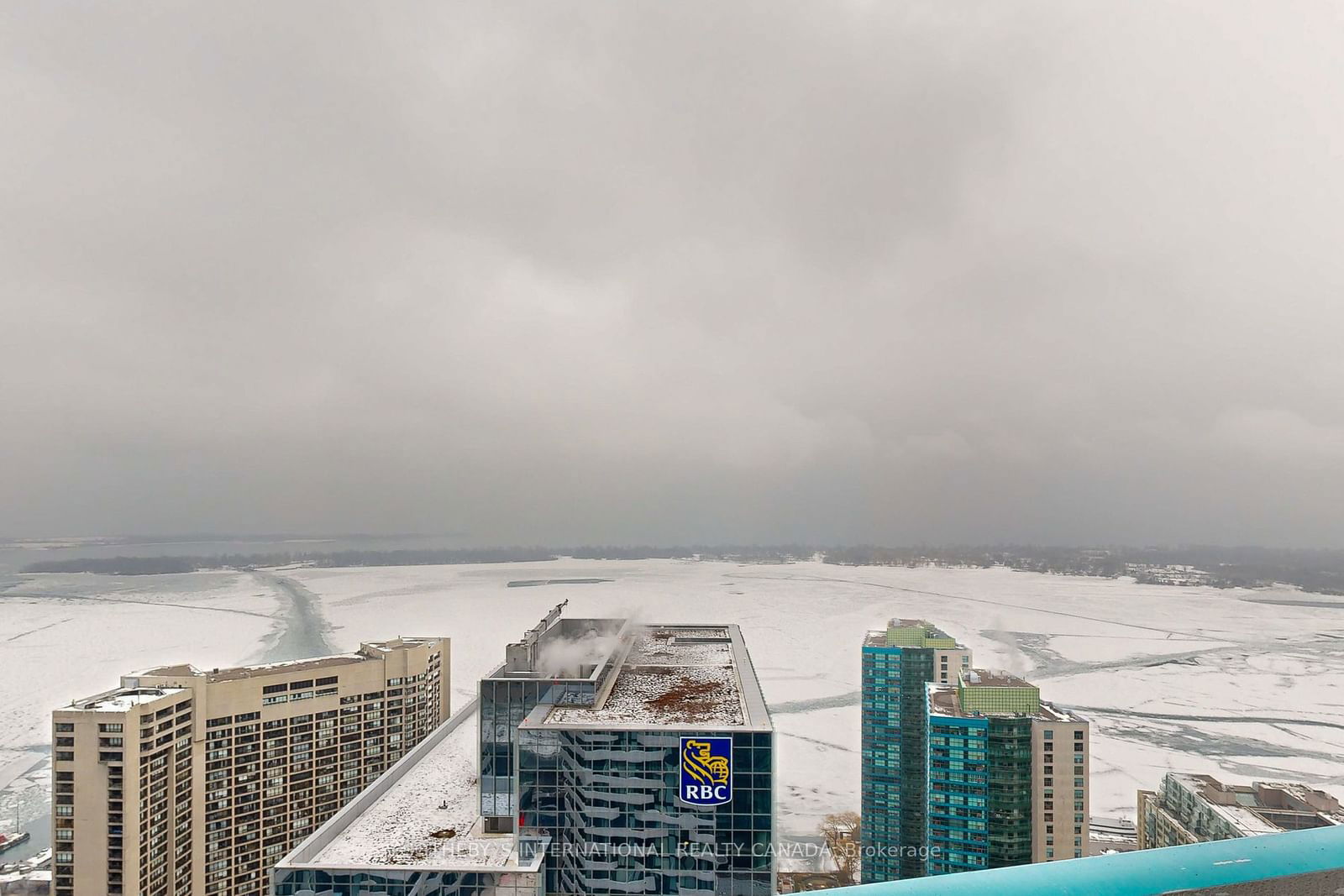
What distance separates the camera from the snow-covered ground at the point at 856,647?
11117 mm

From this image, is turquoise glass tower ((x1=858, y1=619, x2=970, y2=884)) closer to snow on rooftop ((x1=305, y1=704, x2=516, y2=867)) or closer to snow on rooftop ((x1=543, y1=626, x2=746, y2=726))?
snow on rooftop ((x1=543, y1=626, x2=746, y2=726))

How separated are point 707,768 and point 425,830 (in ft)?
7.84

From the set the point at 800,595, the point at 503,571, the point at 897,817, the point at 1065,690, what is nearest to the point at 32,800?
the point at 897,817

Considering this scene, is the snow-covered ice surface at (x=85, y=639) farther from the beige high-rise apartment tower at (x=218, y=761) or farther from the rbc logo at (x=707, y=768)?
the rbc logo at (x=707, y=768)

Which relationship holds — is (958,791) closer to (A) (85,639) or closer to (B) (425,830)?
(B) (425,830)

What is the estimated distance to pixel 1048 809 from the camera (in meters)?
7.44

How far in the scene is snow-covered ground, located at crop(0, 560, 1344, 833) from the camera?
1112cm

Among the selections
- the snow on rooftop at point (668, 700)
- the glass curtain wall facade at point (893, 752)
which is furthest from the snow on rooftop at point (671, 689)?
the glass curtain wall facade at point (893, 752)

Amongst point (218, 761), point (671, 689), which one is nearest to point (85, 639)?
point (218, 761)

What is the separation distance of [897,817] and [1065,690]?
6.74 metres

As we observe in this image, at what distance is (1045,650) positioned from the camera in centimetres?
1800

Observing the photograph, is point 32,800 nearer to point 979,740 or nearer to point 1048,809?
point 979,740

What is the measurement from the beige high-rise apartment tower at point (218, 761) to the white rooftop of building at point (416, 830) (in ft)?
10.5

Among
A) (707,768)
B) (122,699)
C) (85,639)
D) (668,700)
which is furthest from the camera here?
(85,639)
